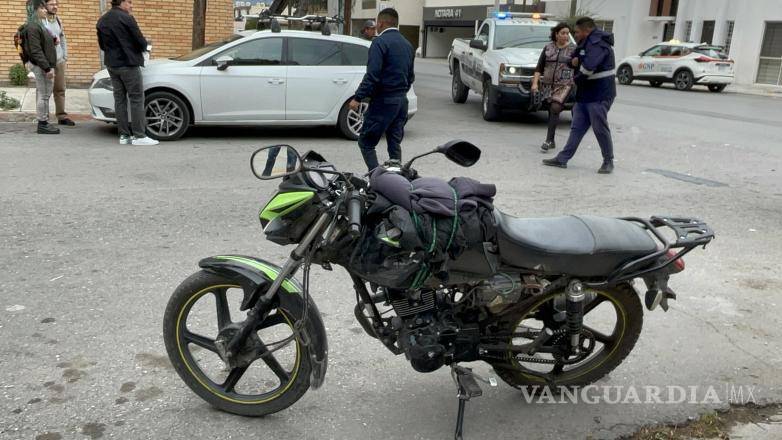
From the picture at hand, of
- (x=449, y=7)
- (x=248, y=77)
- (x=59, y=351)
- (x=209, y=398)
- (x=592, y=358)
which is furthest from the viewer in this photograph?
(x=449, y=7)

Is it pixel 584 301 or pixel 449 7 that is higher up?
pixel 449 7

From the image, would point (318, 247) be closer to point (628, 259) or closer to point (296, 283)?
point (296, 283)

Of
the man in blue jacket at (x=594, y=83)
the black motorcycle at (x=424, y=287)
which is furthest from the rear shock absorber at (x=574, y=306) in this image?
the man in blue jacket at (x=594, y=83)

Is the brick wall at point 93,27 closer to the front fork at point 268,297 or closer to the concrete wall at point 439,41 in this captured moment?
the front fork at point 268,297

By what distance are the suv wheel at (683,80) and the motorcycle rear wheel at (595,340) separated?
22.5m

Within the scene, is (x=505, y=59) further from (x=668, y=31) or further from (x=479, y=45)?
(x=668, y=31)

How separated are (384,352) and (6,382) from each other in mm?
1944

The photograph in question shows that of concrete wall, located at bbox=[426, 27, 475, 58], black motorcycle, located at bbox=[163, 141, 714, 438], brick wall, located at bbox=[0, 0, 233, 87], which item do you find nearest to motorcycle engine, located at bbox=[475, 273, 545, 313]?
black motorcycle, located at bbox=[163, 141, 714, 438]

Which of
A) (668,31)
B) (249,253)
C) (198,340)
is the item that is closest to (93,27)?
(249,253)

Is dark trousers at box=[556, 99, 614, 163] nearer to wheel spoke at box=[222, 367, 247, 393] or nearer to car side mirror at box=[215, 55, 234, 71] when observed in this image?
car side mirror at box=[215, 55, 234, 71]

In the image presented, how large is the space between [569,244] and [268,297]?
1.31 m

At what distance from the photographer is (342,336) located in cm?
408

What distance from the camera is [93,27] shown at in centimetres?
1470

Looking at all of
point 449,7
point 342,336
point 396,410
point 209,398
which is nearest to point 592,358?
point 396,410
